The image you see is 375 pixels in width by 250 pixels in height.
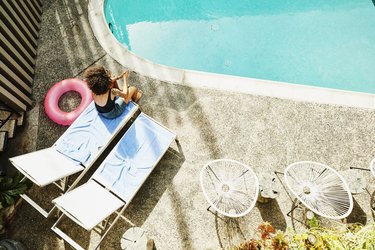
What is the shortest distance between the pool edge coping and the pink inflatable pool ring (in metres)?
0.93

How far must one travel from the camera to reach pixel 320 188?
3.87 meters

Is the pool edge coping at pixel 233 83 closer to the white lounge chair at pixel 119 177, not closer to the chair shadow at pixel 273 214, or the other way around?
the white lounge chair at pixel 119 177

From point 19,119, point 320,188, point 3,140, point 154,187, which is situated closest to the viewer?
point 320,188

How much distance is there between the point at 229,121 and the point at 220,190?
4.14 ft

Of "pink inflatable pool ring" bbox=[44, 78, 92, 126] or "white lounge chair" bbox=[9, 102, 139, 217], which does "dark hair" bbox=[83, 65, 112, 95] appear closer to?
Answer: "white lounge chair" bbox=[9, 102, 139, 217]

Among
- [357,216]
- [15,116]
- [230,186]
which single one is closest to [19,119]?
[15,116]

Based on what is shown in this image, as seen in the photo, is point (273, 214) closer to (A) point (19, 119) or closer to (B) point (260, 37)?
(B) point (260, 37)

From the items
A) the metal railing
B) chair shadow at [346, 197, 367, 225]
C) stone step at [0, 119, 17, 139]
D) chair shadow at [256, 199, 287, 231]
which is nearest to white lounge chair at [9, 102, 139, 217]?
stone step at [0, 119, 17, 139]

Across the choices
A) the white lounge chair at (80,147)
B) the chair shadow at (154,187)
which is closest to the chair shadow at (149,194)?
the chair shadow at (154,187)

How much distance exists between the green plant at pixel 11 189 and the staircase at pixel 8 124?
0.84 meters

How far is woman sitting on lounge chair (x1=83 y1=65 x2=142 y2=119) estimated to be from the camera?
3.91 metres

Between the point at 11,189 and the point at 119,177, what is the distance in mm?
1415

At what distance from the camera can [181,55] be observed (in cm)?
605

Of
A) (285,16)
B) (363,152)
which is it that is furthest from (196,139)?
(285,16)
